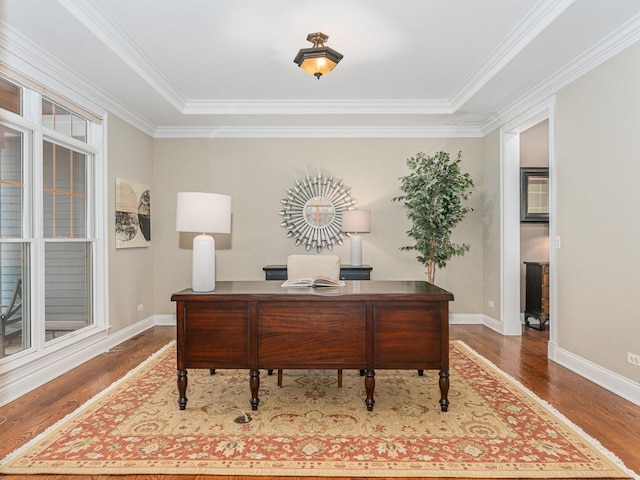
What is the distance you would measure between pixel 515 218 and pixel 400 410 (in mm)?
3115

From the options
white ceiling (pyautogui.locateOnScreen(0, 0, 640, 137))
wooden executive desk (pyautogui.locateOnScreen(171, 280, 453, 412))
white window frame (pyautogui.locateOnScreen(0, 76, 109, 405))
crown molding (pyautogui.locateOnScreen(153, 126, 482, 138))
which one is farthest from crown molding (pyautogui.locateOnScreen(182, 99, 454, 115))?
wooden executive desk (pyautogui.locateOnScreen(171, 280, 453, 412))

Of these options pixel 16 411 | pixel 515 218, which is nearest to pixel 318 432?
pixel 16 411

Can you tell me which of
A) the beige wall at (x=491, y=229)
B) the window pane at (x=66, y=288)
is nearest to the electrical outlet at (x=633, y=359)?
the beige wall at (x=491, y=229)

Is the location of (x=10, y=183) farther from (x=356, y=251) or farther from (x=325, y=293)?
(x=356, y=251)

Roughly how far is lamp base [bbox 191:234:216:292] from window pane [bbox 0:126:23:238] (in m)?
1.51

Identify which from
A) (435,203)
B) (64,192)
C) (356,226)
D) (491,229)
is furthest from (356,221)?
(64,192)

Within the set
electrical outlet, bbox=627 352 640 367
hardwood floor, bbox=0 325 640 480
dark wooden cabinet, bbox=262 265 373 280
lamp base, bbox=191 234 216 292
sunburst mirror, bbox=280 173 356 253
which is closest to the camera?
hardwood floor, bbox=0 325 640 480

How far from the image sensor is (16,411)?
264cm

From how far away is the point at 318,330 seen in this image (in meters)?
2.53

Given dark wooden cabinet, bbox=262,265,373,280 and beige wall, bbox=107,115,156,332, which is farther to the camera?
dark wooden cabinet, bbox=262,265,373,280

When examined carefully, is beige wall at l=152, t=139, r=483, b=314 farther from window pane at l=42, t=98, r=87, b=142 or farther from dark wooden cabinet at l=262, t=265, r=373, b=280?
Answer: window pane at l=42, t=98, r=87, b=142

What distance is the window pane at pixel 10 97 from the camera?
114 inches

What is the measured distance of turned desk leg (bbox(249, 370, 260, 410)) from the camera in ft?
8.45

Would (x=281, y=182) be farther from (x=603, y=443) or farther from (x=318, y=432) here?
(x=603, y=443)
